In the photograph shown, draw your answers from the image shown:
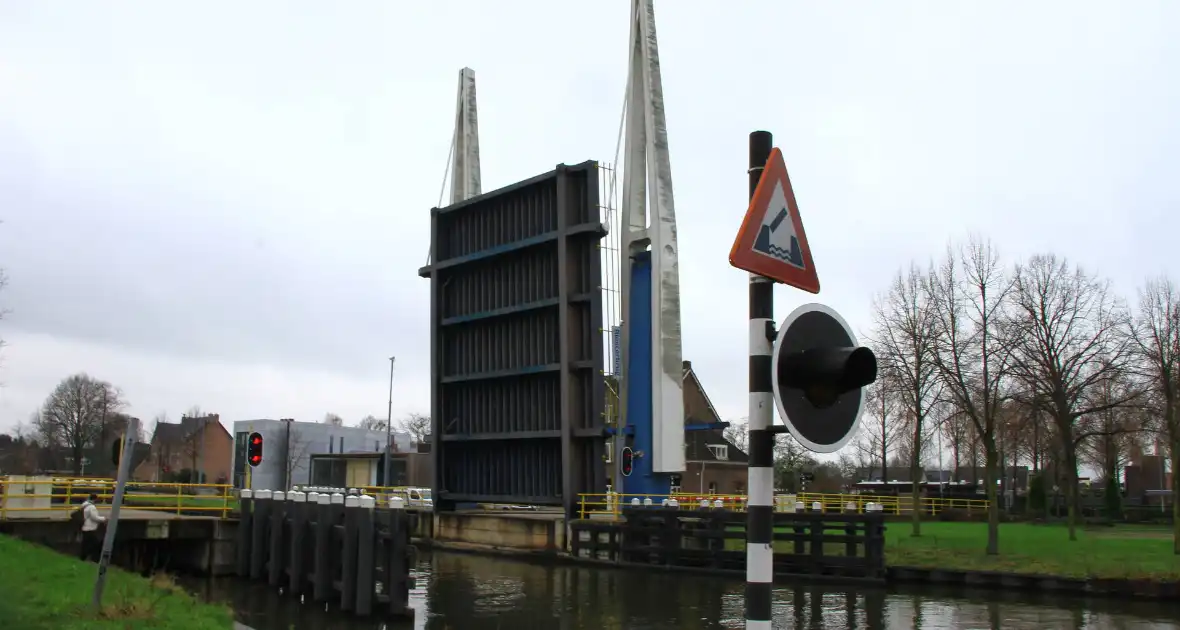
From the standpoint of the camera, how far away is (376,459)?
183 ft

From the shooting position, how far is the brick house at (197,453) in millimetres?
78875

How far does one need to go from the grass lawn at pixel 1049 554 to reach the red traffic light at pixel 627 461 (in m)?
6.96

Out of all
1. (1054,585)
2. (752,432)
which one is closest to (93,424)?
(1054,585)

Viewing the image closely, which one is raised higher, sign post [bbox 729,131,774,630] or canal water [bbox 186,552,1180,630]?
sign post [bbox 729,131,774,630]

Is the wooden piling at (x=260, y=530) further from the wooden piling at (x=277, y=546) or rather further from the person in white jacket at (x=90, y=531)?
the person in white jacket at (x=90, y=531)

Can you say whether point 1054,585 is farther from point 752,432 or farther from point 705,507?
point 752,432

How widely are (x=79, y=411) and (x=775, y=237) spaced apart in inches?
3217

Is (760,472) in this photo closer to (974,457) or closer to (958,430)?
(958,430)

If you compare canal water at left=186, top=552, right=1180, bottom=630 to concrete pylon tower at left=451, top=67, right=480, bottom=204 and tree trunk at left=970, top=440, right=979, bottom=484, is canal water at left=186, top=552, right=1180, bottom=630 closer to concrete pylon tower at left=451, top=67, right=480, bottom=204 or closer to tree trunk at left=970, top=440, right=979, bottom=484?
concrete pylon tower at left=451, top=67, right=480, bottom=204

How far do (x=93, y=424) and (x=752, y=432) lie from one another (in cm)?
8068

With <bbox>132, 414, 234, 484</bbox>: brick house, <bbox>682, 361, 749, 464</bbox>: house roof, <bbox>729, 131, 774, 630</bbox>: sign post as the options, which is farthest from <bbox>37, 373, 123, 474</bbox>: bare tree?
<bbox>729, 131, 774, 630</bbox>: sign post

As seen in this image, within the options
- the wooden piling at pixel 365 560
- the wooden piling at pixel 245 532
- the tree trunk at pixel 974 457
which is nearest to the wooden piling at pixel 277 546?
the wooden piling at pixel 245 532

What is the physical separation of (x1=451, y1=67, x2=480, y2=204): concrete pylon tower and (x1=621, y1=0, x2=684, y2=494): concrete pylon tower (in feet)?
20.6

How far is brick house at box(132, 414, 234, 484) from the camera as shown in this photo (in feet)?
259
